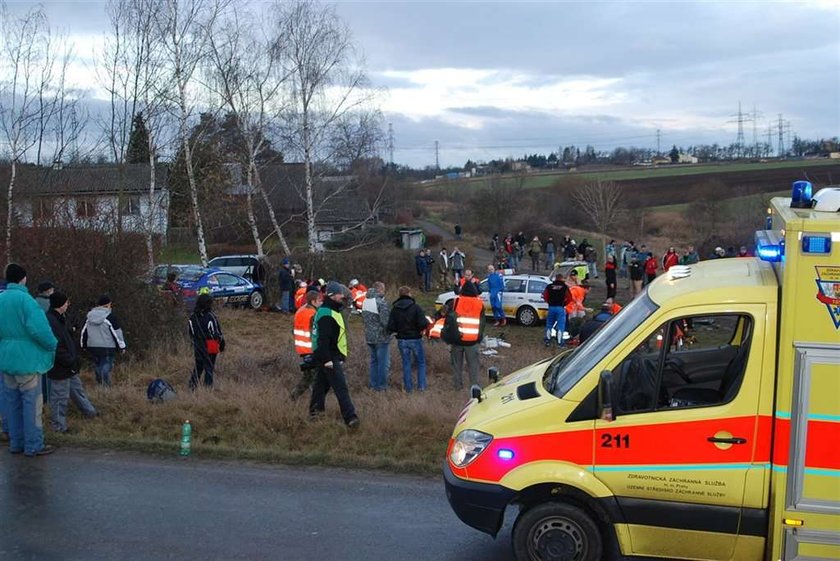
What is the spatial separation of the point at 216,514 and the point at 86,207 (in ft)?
30.0

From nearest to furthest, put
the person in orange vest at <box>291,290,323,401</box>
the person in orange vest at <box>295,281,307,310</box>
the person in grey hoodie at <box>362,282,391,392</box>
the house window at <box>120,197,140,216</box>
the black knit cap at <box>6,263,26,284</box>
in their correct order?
the black knit cap at <box>6,263,26,284</box>, the person in orange vest at <box>291,290,323,401</box>, the person in grey hoodie at <box>362,282,391,392</box>, the person in orange vest at <box>295,281,307,310</box>, the house window at <box>120,197,140,216</box>

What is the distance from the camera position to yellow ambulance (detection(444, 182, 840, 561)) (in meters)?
4.78

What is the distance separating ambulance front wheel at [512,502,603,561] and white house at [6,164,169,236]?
10848 mm

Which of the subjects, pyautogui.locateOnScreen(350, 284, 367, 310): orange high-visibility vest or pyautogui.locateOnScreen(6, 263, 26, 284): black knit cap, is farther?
pyautogui.locateOnScreen(350, 284, 367, 310): orange high-visibility vest

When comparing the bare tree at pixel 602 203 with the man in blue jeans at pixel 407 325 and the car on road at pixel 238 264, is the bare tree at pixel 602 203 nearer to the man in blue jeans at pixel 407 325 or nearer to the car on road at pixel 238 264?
the car on road at pixel 238 264

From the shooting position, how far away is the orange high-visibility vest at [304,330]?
11.5 m

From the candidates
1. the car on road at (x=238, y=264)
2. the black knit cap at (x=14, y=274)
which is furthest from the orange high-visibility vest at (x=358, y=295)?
the black knit cap at (x=14, y=274)

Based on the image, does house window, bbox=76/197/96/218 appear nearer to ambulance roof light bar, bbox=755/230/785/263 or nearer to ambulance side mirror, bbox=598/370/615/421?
ambulance side mirror, bbox=598/370/615/421

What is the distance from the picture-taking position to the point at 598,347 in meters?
5.64

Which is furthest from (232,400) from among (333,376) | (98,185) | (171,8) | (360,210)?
(360,210)

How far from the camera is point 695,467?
5000 mm

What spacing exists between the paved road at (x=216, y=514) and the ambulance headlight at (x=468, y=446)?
0.87 m

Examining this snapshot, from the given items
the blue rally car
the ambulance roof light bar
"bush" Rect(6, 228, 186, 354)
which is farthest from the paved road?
the blue rally car

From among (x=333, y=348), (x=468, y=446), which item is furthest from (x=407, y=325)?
(x=468, y=446)
